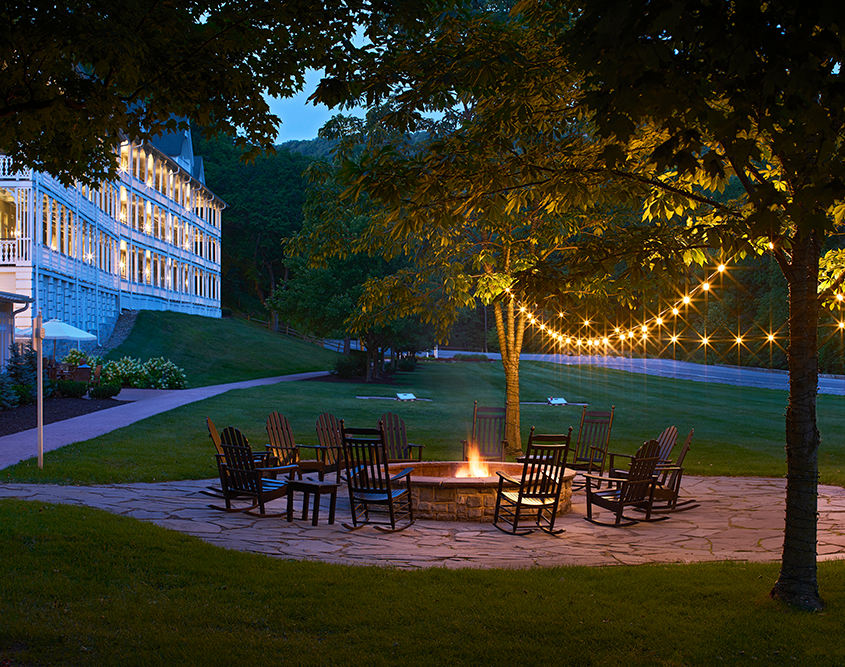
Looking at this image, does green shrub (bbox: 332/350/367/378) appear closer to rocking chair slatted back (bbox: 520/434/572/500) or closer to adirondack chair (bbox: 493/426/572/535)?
adirondack chair (bbox: 493/426/572/535)

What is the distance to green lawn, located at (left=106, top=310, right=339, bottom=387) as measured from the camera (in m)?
38.8

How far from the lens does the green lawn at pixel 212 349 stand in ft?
127

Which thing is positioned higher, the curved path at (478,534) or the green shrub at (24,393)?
the green shrub at (24,393)

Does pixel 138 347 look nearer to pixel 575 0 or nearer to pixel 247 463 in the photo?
pixel 247 463

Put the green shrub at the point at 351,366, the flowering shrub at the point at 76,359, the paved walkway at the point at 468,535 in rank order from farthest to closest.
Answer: the green shrub at the point at 351,366, the flowering shrub at the point at 76,359, the paved walkway at the point at 468,535

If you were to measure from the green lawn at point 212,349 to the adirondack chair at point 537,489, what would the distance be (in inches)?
1024

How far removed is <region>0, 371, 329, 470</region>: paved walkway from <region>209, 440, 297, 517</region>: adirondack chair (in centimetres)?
482

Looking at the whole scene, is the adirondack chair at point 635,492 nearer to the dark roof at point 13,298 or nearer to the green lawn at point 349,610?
the green lawn at point 349,610

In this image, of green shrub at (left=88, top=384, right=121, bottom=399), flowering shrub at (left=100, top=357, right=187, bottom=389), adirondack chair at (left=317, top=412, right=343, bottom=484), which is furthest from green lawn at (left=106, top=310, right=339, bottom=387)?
adirondack chair at (left=317, top=412, right=343, bottom=484)

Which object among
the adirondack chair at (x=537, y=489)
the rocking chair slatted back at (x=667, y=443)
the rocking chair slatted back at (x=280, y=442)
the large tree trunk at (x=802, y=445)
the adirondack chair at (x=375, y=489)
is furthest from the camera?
the rocking chair slatted back at (x=280, y=442)

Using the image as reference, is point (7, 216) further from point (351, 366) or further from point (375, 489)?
point (375, 489)

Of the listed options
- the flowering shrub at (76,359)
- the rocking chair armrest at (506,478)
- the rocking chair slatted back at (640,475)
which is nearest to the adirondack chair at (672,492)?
the rocking chair slatted back at (640,475)

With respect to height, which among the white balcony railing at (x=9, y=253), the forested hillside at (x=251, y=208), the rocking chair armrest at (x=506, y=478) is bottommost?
the rocking chair armrest at (x=506, y=478)

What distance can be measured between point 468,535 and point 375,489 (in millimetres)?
1236
